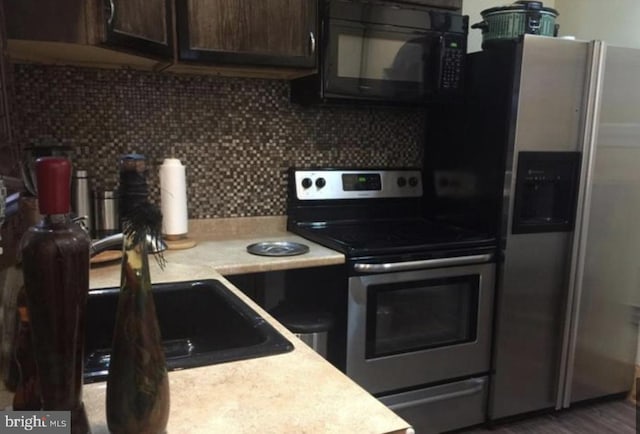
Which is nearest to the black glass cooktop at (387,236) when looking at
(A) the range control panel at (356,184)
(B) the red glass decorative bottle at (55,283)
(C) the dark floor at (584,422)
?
(A) the range control panel at (356,184)

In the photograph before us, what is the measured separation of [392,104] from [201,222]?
101cm

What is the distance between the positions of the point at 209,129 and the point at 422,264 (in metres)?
1.08

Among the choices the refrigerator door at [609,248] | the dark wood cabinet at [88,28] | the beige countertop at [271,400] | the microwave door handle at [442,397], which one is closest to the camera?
the beige countertop at [271,400]

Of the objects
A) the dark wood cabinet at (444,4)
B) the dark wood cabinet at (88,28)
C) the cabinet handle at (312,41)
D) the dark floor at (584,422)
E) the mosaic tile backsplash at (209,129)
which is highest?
the dark wood cabinet at (444,4)

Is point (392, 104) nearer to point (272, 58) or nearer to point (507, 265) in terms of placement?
point (272, 58)

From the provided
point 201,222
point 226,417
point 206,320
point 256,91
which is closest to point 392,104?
point 256,91

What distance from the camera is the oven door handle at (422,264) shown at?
6.07ft

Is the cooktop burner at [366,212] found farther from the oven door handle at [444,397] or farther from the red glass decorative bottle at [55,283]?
the red glass decorative bottle at [55,283]

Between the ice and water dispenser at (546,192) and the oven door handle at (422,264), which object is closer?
the oven door handle at (422,264)

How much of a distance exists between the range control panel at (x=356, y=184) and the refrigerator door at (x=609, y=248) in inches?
31.7

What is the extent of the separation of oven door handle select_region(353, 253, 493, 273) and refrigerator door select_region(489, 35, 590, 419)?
0.45ft

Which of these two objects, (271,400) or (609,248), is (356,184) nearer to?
(609,248)

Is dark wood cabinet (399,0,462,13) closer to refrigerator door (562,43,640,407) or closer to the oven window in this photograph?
refrigerator door (562,43,640,407)

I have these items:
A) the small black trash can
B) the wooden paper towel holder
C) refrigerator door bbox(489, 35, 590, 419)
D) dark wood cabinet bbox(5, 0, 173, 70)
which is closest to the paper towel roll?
the wooden paper towel holder
